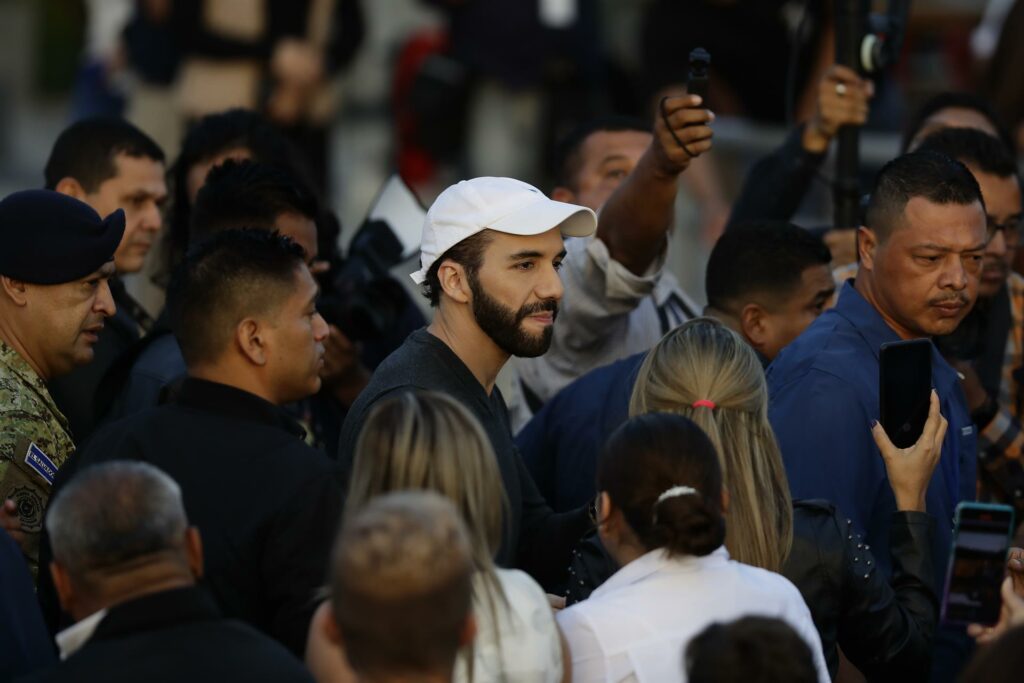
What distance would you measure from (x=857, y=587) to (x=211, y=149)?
11.7 feet

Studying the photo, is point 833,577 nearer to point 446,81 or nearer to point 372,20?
point 446,81

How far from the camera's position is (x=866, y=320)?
18.9ft

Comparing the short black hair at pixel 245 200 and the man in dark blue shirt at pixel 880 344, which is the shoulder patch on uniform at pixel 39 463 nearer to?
the short black hair at pixel 245 200

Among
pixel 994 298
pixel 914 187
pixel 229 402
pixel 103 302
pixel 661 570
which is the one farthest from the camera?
pixel 994 298

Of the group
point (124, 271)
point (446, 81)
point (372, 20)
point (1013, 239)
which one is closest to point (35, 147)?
point (372, 20)

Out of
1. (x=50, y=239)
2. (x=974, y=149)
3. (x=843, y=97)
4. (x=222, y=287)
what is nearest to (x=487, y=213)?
(x=222, y=287)

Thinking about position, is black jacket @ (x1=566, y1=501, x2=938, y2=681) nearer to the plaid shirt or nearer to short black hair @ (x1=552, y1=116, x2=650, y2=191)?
the plaid shirt

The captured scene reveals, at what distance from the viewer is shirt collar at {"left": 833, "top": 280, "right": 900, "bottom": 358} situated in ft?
18.8

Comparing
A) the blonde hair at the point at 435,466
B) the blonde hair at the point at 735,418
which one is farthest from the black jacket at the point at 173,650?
the blonde hair at the point at 735,418

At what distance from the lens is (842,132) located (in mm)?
7176

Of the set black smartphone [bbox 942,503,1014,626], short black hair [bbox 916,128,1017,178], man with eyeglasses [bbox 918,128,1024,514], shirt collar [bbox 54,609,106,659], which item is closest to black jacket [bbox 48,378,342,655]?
shirt collar [bbox 54,609,106,659]

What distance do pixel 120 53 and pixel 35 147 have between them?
18.9ft

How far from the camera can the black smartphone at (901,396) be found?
16.9 ft

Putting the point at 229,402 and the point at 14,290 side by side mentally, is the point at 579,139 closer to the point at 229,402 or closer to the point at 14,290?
the point at 14,290
